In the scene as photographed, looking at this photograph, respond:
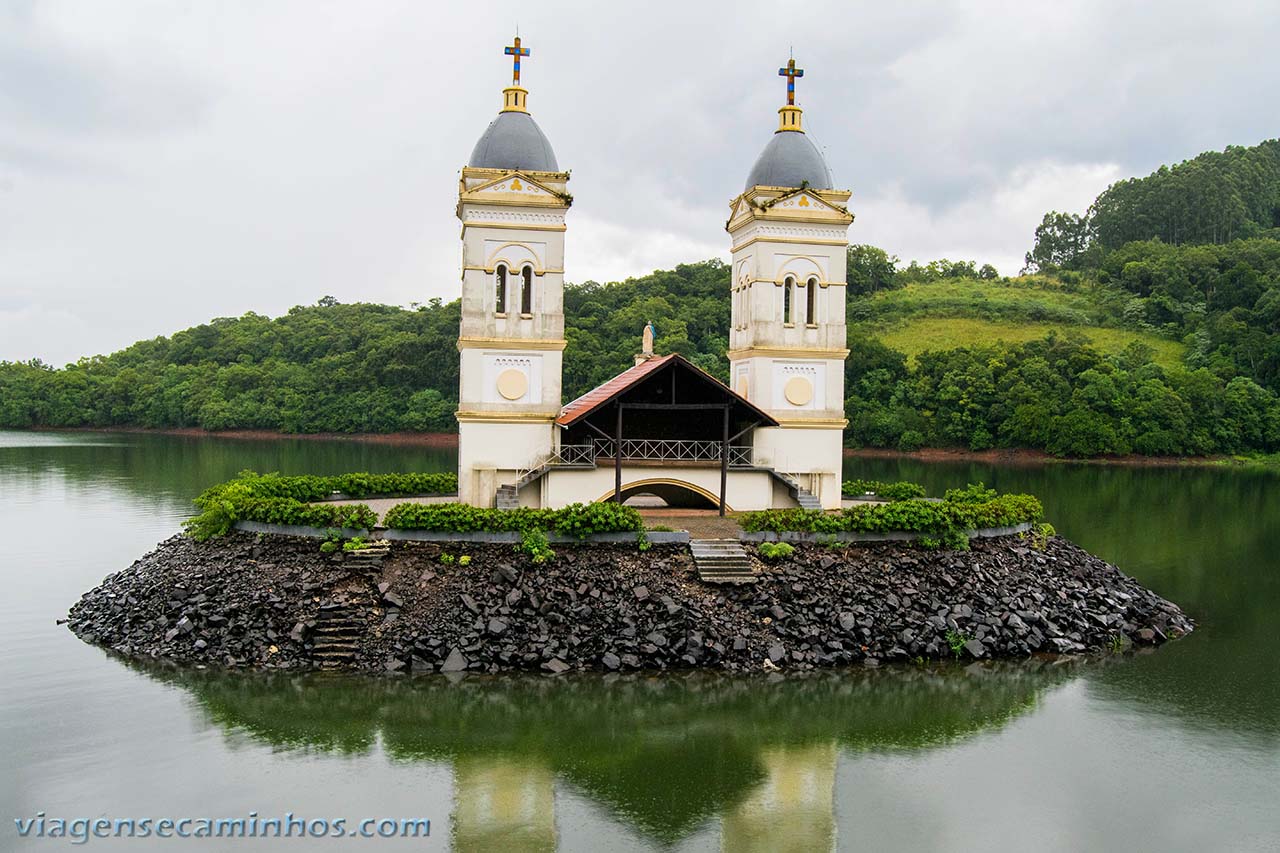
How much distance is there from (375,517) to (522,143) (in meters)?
11.1

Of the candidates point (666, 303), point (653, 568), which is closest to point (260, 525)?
point (653, 568)

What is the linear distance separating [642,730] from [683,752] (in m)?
1.20

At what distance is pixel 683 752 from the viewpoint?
1922 centimetres

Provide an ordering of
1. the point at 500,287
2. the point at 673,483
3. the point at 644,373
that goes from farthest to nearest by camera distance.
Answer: the point at 500,287 < the point at 673,483 < the point at 644,373

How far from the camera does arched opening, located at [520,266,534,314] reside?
29797mm

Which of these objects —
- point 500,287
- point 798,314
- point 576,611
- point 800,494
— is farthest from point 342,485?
point 798,314

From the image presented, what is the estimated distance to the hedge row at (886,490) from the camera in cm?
3281

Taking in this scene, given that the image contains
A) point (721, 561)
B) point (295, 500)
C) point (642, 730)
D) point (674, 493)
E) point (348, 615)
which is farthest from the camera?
point (674, 493)

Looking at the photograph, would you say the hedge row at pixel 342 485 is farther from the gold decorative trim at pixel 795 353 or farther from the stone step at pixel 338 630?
the gold decorative trim at pixel 795 353

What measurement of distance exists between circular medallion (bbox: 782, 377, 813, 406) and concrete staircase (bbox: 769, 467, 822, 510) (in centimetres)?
224

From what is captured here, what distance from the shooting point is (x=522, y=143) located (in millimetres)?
30031

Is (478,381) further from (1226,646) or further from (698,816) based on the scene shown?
(1226,646)

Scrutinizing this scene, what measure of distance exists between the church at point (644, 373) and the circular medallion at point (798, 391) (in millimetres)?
32

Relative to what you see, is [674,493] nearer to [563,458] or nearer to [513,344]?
[563,458]
